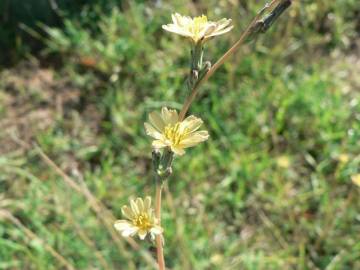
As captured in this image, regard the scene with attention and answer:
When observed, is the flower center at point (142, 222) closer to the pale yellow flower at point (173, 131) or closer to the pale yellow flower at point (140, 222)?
the pale yellow flower at point (140, 222)

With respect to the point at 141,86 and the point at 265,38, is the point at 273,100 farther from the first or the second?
the point at 141,86

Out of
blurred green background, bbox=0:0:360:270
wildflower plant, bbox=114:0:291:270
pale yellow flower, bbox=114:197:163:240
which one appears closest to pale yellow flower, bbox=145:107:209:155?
wildflower plant, bbox=114:0:291:270

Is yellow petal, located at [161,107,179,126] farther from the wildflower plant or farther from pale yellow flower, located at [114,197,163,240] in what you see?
pale yellow flower, located at [114,197,163,240]

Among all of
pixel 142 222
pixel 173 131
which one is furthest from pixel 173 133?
pixel 142 222

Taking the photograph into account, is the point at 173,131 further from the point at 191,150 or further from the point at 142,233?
the point at 191,150

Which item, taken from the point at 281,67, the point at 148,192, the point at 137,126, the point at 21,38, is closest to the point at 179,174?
the point at 148,192

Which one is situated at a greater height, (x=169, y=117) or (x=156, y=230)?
(x=169, y=117)

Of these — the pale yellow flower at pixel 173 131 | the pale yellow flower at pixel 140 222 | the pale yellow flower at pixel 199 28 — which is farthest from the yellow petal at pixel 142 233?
the pale yellow flower at pixel 199 28
